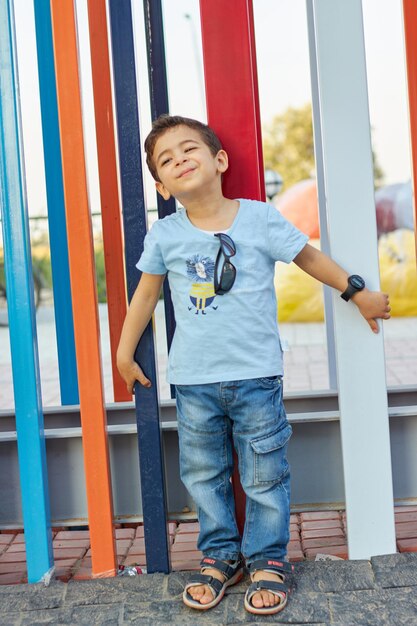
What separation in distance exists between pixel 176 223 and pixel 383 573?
1.21 m

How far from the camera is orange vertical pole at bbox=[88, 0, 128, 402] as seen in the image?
3455mm

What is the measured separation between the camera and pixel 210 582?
7.74 ft

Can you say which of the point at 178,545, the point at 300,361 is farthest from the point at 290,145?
the point at 178,545

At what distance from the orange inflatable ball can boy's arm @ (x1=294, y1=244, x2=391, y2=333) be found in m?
13.1

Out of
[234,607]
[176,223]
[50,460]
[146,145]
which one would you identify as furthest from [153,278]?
[234,607]

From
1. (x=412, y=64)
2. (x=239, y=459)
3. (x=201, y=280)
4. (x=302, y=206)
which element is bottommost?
(x=239, y=459)

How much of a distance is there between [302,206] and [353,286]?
547 inches

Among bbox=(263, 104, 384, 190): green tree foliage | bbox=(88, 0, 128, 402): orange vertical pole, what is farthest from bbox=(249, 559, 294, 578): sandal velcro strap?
bbox=(263, 104, 384, 190): green tree foliage

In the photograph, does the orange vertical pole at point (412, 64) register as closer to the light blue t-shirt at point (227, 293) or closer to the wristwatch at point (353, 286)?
the wristwatch at point (353, 286)

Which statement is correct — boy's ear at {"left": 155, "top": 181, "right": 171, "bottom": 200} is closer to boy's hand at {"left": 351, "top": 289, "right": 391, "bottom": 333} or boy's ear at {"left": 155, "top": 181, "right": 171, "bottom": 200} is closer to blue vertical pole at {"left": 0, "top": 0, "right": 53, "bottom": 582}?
blue vertical pole at {"left": 0, "top": 0, "right": 53, "bottom": 582}

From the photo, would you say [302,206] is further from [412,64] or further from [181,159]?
[181,159]

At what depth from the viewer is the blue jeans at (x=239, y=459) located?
Answer: 237 centimetres

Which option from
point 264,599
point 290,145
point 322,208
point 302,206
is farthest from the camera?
point 290,145

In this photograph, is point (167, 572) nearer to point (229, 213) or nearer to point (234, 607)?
point (234, 607)
